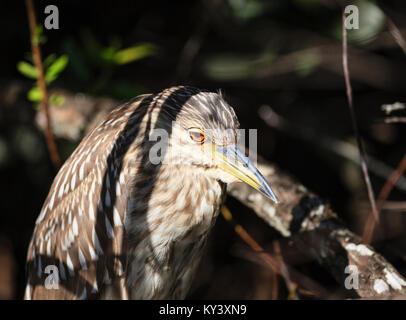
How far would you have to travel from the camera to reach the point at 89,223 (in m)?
2.18

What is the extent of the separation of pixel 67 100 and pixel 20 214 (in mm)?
1438

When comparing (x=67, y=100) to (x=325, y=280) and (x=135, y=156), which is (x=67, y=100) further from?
(x=325, y=280)

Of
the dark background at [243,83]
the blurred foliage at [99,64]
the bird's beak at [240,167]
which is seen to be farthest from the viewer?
the dark background at [243,83]

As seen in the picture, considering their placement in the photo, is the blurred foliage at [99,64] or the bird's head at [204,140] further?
the blurred foliage at [99,64]

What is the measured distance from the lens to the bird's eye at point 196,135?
2125mm

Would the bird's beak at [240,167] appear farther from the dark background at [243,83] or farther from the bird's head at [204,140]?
the dark background at [243,83]

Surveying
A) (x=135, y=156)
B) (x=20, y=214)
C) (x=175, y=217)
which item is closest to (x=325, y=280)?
(x=175, y=217)

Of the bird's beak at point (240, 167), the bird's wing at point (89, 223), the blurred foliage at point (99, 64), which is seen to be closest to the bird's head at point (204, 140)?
the bird's beak at point (240, 167)

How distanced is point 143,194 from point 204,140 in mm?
354

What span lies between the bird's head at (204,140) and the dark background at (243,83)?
56.8 inches

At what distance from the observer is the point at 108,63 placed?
3240mm

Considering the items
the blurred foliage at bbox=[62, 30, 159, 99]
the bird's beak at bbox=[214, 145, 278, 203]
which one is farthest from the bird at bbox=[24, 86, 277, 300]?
the blurred foliage at bbox=[62, 30, 159, 99]

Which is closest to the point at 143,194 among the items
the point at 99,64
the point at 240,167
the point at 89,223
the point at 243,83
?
the point at 89,223

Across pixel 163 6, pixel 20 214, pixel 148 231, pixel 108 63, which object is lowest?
pixel 20 214
